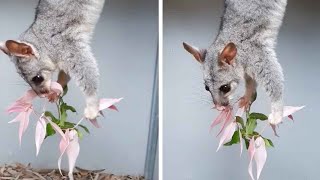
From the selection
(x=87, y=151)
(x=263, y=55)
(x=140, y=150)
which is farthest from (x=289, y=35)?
(x=87, y=151)

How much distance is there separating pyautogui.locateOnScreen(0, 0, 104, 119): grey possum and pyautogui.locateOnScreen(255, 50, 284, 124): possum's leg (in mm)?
521

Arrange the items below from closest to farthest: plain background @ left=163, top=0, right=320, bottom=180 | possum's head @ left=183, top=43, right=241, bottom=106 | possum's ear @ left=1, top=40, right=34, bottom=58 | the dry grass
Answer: possum's ear @ left=1, top=40, right=34, bottom=58
possum's head @ left=183, top=43, right=241, bottom=106
the dry grass
plain background @ left=163, top=0, right=320, bottom=180

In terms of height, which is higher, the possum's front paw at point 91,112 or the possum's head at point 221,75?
the possum's head at point 221,75

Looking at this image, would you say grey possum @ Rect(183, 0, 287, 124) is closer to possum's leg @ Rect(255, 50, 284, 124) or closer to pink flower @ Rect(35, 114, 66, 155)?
possum's leg @ Rect(255, 50, 284, 124)

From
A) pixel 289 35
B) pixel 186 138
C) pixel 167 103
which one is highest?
pixel 289 35

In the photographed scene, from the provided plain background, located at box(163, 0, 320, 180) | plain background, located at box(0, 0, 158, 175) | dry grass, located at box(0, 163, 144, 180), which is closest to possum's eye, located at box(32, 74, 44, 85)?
plain background, located at box(0, 0, 158, 175)

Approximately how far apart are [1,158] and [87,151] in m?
0.32

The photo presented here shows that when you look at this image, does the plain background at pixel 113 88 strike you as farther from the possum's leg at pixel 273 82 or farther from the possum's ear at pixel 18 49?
the possum's leg at pixel 273 82

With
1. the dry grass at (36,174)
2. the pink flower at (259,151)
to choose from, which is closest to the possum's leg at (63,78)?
the dry grass at (36,174)

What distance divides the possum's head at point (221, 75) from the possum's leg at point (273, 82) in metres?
0.08

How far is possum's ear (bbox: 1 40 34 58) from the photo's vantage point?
5.48 ft

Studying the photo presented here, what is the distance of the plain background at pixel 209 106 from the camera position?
6.95 ft

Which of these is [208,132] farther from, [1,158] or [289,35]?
[1,158]

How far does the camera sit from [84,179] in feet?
6.72
